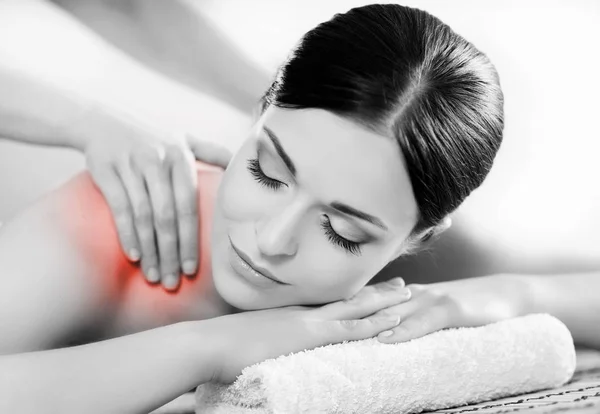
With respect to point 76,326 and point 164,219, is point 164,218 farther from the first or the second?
point 76,326

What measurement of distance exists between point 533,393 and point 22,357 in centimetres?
72

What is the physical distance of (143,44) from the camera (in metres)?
1.46

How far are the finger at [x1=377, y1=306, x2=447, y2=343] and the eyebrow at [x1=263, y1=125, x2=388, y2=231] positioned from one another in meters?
0.16

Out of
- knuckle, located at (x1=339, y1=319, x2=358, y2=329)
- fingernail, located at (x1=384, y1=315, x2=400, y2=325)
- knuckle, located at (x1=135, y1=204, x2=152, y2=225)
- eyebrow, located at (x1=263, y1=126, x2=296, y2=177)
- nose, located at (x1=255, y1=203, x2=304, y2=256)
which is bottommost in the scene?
knuckle, located at (x1=135, y1=204, x2=152, y2=225)

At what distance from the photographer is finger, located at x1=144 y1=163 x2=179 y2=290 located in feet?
3.43

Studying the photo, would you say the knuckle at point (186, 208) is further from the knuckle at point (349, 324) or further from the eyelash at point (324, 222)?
the knuckle at point (349, 324)

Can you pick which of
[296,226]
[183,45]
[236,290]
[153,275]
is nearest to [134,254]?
[153,275]

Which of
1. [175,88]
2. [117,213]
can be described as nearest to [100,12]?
[175,88]

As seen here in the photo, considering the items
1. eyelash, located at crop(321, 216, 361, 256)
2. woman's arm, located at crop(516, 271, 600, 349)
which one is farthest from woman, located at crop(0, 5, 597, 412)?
woman's arm, located at crop(516, 271, 600, 349)

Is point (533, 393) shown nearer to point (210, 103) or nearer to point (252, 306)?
point (252, 306)

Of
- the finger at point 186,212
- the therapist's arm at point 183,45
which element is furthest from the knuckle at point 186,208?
the therapist's arm at point 183,45

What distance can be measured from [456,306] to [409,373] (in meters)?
0.18

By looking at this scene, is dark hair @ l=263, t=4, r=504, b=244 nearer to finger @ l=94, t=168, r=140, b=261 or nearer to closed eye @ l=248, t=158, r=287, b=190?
closed eye @ l=248, t=158, r=287, b=190

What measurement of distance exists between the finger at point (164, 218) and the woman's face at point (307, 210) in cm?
7
